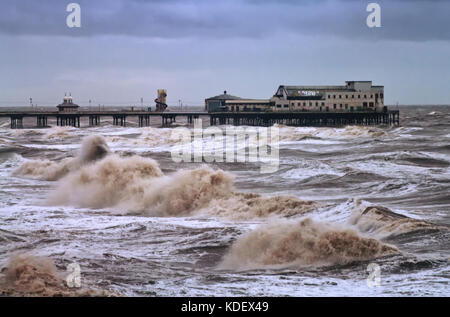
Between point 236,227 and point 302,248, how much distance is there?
3812 millimetres

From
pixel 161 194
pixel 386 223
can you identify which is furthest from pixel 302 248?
pixel 161 194

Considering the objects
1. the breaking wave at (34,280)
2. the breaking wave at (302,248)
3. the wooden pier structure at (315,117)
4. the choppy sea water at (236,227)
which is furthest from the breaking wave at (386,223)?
the wooden pier structure at (315,117)

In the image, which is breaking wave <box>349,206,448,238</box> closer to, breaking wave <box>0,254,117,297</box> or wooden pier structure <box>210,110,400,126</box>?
breaking wave <box>0,254,117,297</box>

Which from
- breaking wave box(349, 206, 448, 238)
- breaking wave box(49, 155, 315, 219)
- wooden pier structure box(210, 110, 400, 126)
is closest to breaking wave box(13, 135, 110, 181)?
breaking wave box(49, 155, 315, 219)

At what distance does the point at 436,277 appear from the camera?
12.8 meters

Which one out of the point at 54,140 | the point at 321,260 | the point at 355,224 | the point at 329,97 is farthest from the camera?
the point at 329,97

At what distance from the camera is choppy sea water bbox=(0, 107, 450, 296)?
512 inches

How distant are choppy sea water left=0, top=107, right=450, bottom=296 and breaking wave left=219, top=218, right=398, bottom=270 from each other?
2 centimetres

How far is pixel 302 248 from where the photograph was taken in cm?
1470

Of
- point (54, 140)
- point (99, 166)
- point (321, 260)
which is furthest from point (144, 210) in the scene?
point (54, 140)

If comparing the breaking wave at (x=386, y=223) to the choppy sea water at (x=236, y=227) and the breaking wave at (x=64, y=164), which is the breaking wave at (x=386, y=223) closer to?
the choppy sea water at (x=236, y=227)

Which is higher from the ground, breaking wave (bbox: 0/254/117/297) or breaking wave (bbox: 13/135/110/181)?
breaking wave (bbox: 13/135/110/181)

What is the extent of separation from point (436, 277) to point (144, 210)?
11019mm
